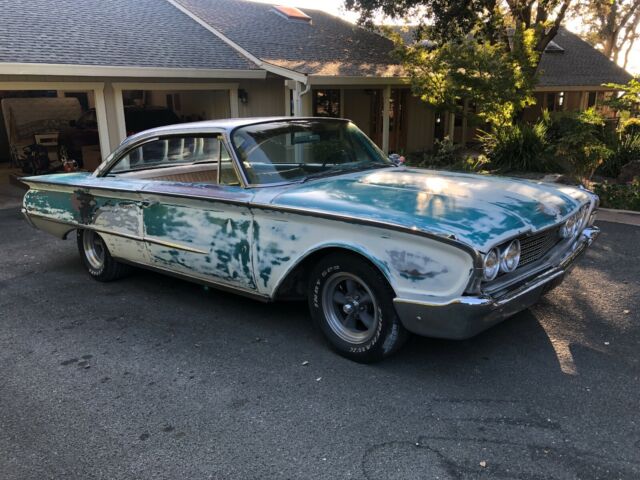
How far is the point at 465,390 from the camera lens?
3361 mm

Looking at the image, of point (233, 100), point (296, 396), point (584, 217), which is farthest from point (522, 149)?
point (296, 396)

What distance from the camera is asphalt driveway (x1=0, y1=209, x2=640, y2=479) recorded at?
273 centimetres

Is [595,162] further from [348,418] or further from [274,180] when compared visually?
[348,418]

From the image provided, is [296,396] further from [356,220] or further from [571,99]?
[571,99]

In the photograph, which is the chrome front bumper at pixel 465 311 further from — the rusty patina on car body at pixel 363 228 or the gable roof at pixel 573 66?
the gable roof at pixel 573 66

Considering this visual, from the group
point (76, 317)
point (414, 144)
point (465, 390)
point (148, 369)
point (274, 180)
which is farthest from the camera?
point (414, 144)

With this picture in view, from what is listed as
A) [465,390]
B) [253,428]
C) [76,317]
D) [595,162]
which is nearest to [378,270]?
[465,390]

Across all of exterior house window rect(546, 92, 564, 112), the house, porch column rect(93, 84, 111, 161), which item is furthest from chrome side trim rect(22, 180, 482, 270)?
exterior house window rect(546, 92, 564, 112)

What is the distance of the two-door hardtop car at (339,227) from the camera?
10.4 ft

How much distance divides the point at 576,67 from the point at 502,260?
867 inches

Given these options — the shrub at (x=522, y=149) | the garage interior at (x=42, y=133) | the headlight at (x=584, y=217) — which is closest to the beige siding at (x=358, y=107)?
the shrub at (x=522, y=149)

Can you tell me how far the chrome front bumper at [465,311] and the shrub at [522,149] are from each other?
8.74m

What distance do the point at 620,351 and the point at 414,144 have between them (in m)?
15.2

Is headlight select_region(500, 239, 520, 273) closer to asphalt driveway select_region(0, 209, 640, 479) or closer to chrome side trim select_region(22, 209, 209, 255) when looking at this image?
asphalt driveway select_region(0, 209, 640, 479)
